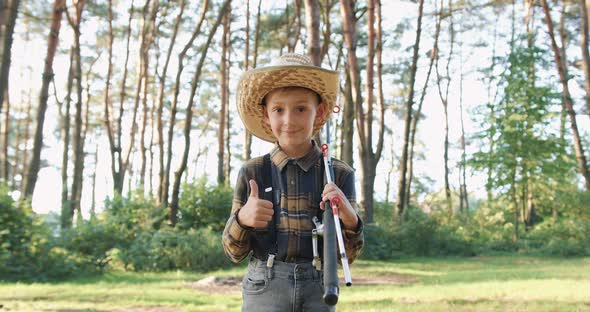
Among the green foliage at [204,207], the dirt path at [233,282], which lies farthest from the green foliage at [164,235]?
the dirt path at [233,282]

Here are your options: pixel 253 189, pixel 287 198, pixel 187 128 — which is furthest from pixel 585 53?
pixel 187 128

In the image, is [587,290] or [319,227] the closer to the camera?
[319,227]

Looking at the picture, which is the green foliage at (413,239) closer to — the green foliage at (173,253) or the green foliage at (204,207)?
the green foliage at (173,253)

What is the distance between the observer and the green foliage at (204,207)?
14547mm

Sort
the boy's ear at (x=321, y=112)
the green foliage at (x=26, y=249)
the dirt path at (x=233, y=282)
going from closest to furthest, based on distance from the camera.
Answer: the boy's ear at (x=321, y=112) < the dirt path at (x=233, y=282) < the green foliage at (x=26, y=249)

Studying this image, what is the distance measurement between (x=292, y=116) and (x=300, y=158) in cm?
19

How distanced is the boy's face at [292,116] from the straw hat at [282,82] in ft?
0.13

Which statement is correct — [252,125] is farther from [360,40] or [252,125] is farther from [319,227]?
[360,40]

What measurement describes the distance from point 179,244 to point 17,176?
21072mm

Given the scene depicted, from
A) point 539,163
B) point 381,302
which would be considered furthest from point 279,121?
point 539,163

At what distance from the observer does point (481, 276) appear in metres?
9.66

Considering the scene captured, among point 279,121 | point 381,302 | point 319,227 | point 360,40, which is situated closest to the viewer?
point 319,227

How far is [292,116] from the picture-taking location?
7.52ft

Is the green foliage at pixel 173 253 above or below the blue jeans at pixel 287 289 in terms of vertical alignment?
below
